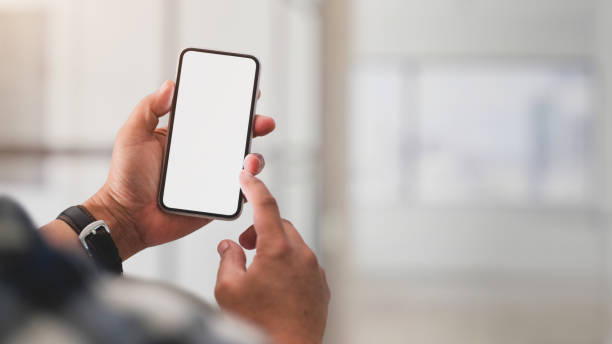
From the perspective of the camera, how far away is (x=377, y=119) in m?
2.36

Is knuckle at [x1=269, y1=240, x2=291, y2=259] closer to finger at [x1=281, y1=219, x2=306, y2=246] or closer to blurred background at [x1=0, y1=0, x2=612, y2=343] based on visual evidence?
finger at [x1=281, y1=219, x2=306, y2=246]

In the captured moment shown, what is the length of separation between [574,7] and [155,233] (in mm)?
2449

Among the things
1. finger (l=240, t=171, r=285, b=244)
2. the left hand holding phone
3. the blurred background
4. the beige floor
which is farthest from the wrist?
the beige floor

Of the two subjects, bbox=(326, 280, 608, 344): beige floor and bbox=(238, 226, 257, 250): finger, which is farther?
bbox=(326, 280, 608, 344): beige floor

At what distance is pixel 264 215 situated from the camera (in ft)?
0.87

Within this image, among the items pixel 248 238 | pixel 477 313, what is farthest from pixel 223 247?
pixel 477 313

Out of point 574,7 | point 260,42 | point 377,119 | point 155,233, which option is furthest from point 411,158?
point 155,233

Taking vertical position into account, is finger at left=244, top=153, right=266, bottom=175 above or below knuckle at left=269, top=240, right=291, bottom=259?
above

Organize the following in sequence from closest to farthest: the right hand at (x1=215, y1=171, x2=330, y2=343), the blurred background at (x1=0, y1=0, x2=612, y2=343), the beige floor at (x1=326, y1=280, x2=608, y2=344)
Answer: the right hand at (x1=215, y1=171, x2=330, y2=343), the beige floor at (x1=326, y1=280, x2=608, y2=344), the blurred background at (x1=0, y1=0, x2=612, y2=343)

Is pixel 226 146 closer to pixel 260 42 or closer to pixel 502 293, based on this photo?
pixel 260 42

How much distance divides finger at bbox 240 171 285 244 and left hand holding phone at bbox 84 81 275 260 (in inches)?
2.5

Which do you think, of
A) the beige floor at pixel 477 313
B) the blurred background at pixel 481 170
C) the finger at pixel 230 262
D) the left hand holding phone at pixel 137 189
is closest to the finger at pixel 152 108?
the left hand holding phone at pixel 137 189

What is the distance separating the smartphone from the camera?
0.32 meters

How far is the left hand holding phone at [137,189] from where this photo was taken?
0.33 meters
